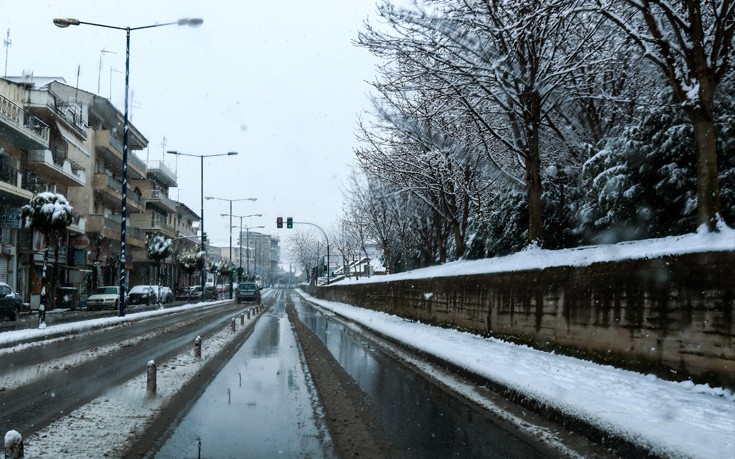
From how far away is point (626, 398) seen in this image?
723 centimetres

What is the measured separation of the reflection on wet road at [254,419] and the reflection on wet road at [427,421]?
0.82 m

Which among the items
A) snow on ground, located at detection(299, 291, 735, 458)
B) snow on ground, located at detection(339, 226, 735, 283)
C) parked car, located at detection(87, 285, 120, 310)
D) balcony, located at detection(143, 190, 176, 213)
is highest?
balcony, located at detection(143, 190, 176, 213)

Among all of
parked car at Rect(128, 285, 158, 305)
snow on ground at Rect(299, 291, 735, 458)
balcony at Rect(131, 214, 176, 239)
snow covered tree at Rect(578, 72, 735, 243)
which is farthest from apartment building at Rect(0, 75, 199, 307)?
snow on ground at Rect(299, 291, 735, 458)

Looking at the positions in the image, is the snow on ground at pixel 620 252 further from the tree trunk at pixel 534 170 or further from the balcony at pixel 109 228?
the balcony at pixel 109 228

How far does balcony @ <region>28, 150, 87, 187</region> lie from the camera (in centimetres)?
3688

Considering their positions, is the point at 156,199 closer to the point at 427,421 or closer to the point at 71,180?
the point at 71,180

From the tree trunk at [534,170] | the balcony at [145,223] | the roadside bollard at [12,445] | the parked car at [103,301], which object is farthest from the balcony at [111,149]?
the roadside bollard at [12,445]

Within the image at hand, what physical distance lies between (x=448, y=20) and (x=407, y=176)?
37.5 feet

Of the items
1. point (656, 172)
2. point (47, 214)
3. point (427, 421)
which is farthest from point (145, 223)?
point (427, 421)

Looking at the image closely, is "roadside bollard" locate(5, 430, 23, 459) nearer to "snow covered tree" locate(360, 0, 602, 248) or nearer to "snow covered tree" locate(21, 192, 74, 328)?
"snow covered tree" locate(360, 0, 602, 248)

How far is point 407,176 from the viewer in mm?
26219

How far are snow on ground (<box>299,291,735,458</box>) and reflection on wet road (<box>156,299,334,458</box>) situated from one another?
9.12 feet

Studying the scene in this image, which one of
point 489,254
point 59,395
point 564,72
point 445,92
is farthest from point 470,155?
point 59,395

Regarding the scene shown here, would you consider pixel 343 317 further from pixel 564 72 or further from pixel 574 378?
pixel 574 378
